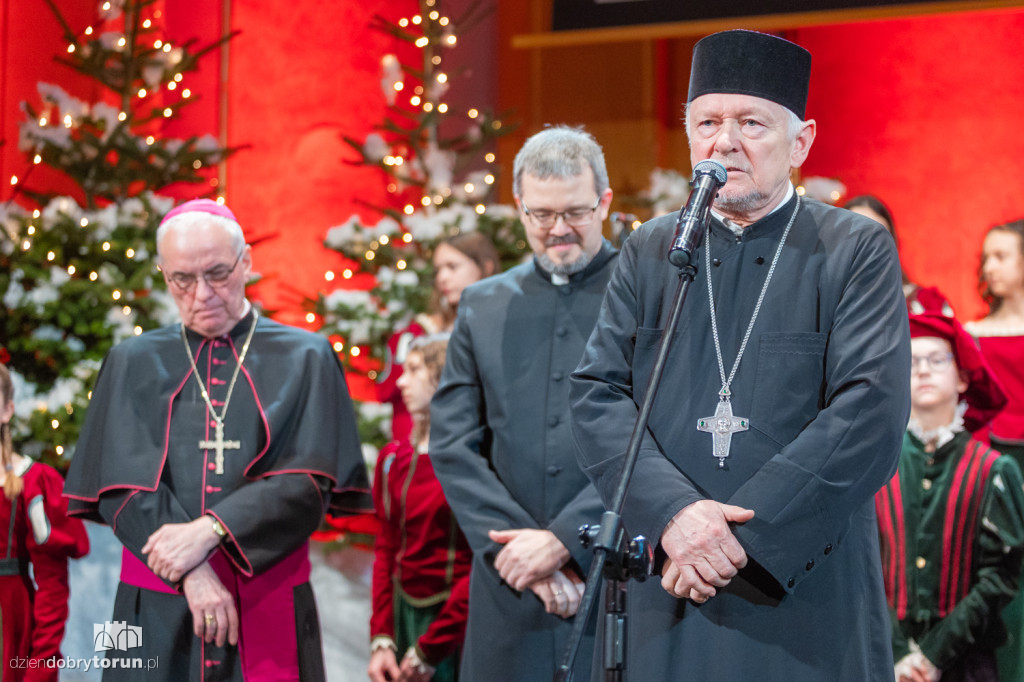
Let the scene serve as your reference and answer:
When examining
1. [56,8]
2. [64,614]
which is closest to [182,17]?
[56,8]

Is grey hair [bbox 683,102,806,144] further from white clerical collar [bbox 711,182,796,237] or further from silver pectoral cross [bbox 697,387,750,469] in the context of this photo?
silver pectoral cross [bbox 697,387,750,469]

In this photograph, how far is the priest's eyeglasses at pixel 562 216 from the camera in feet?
10.9

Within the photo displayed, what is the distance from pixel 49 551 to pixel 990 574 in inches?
132

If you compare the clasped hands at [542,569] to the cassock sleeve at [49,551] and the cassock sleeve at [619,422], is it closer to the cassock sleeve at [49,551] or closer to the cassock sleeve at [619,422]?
the cassock sleeve at [619,422]

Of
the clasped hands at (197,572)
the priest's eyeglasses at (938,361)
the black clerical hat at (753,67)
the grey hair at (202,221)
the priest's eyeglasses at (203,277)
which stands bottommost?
the clasped hands at (197,572)

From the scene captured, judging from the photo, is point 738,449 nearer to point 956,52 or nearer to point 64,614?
point 64,614

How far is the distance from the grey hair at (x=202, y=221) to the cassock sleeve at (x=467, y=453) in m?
0.73

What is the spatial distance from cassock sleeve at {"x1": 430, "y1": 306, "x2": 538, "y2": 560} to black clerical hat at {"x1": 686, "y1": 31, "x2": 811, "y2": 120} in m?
1.22

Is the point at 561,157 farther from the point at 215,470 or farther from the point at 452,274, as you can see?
the point at 452,274

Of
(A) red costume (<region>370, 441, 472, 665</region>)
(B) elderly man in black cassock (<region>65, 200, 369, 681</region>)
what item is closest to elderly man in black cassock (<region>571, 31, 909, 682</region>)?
(B) elderly man in black cassock (<region>65, 200, 369, 681</region>)

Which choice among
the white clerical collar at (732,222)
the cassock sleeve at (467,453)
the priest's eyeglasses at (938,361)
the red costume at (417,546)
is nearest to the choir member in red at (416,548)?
the red costume at (417,546)

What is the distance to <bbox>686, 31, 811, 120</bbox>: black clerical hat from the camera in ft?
8.30

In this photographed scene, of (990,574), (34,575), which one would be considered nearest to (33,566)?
(34,575)

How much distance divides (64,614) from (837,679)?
2.81 m
